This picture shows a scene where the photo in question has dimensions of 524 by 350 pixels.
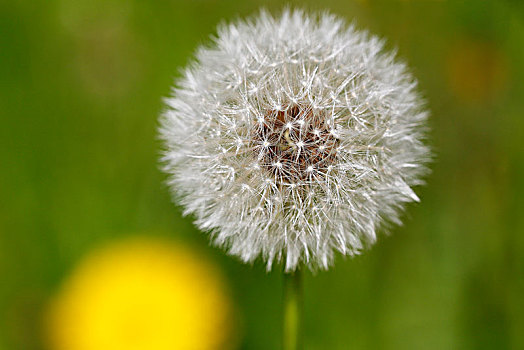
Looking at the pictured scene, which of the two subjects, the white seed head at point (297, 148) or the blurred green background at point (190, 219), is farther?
the blurred green background at point (190, 219)

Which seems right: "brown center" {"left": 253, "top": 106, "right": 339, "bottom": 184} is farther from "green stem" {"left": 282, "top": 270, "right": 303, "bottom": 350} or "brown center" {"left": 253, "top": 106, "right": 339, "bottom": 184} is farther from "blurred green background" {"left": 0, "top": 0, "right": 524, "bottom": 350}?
"blurred green background" {"left": 0, "top": 0, "right": 524, "bottom": 350}

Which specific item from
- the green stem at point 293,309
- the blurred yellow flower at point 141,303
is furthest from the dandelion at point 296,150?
the blurred yellow flower at point 141,303

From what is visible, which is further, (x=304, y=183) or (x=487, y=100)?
(x=487, y=100)

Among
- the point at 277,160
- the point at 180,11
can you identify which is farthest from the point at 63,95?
the point at 277,160

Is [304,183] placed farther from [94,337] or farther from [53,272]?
[53,272]

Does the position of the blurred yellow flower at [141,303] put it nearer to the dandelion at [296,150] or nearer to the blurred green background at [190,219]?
the blurred green background at [190,219]

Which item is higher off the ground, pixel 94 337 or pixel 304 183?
pixel 304 183

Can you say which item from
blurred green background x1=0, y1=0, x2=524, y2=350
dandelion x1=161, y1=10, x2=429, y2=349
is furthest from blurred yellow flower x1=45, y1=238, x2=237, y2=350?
dandelion x1=161, y1=10, x2=429, y2=349

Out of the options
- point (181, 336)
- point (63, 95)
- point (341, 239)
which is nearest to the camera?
point (341, 239)
